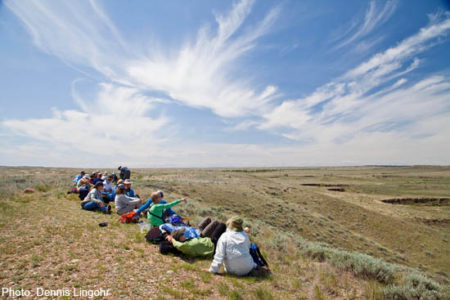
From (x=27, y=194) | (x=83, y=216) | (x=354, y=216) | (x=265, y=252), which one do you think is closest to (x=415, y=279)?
(x=265, y=252)

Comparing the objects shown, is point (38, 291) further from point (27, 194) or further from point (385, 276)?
point (27, 194)

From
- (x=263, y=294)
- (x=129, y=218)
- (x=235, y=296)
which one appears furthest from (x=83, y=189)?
(x=263, y=294)

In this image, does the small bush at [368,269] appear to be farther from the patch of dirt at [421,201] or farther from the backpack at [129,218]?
the patch of dirt at [421,201]

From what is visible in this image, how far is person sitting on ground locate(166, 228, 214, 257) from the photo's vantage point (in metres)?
5.30

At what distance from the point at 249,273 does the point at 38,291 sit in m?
4.10

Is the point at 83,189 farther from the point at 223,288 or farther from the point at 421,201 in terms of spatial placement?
the point at 421,201

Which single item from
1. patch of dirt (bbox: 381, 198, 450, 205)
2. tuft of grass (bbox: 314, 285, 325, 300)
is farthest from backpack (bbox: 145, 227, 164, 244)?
patch of dirt (bbox: 381, 198, 450, 205)

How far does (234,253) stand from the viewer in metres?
4.45

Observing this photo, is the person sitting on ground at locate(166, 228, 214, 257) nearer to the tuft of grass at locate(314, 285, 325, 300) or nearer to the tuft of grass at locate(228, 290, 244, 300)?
the tuft of grass at locate(228, 290, 244, 300)

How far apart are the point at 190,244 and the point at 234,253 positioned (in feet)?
4.81

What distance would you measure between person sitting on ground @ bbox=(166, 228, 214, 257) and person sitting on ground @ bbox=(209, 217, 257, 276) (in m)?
0.94

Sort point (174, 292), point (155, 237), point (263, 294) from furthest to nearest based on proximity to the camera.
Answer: point (155, 237) < point (263, 294) < point (174, 292)

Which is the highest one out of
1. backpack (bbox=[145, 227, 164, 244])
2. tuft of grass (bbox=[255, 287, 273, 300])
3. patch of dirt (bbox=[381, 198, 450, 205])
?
backpack (bbox=[145, 227, 164, 244])

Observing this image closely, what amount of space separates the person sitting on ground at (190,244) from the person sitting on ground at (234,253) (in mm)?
941
